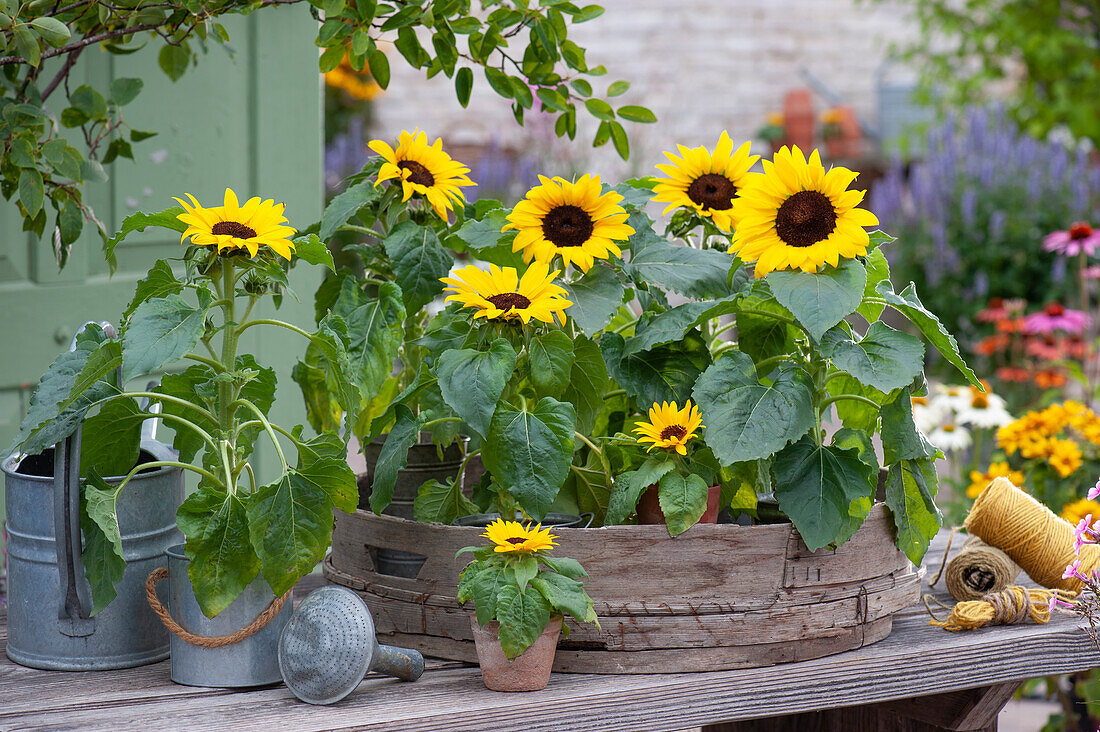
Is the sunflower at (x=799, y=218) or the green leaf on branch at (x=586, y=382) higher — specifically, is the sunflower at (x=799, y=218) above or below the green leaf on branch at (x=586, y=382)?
above

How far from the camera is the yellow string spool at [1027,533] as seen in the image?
4.51ft

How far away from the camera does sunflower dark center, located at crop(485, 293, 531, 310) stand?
114 centimetres

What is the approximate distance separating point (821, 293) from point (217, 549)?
64 centimetres

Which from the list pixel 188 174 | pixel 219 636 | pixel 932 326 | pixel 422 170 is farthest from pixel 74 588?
pixel 188 174

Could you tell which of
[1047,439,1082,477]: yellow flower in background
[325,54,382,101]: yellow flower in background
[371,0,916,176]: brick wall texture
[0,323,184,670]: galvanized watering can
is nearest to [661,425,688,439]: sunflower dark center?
[0,323,184,670]: galvanized watering can

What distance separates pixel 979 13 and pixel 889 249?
2.51 meters

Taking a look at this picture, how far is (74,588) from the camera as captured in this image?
3.79 feet

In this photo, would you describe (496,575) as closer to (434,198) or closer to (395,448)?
(395,448)

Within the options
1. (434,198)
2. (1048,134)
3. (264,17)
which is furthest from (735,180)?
(1048,134)

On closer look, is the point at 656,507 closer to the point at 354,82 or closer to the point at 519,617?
the point at 519,617

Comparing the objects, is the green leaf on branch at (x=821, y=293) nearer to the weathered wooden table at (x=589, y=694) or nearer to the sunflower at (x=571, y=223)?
the sunflower at (x=571, y=223)

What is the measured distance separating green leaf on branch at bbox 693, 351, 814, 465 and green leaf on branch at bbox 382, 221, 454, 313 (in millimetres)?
348

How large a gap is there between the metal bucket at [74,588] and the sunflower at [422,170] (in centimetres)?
42

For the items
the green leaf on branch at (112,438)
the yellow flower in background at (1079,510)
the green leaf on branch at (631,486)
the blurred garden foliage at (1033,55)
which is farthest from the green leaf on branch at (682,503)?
the blurred garden foliage at (1033,55)
